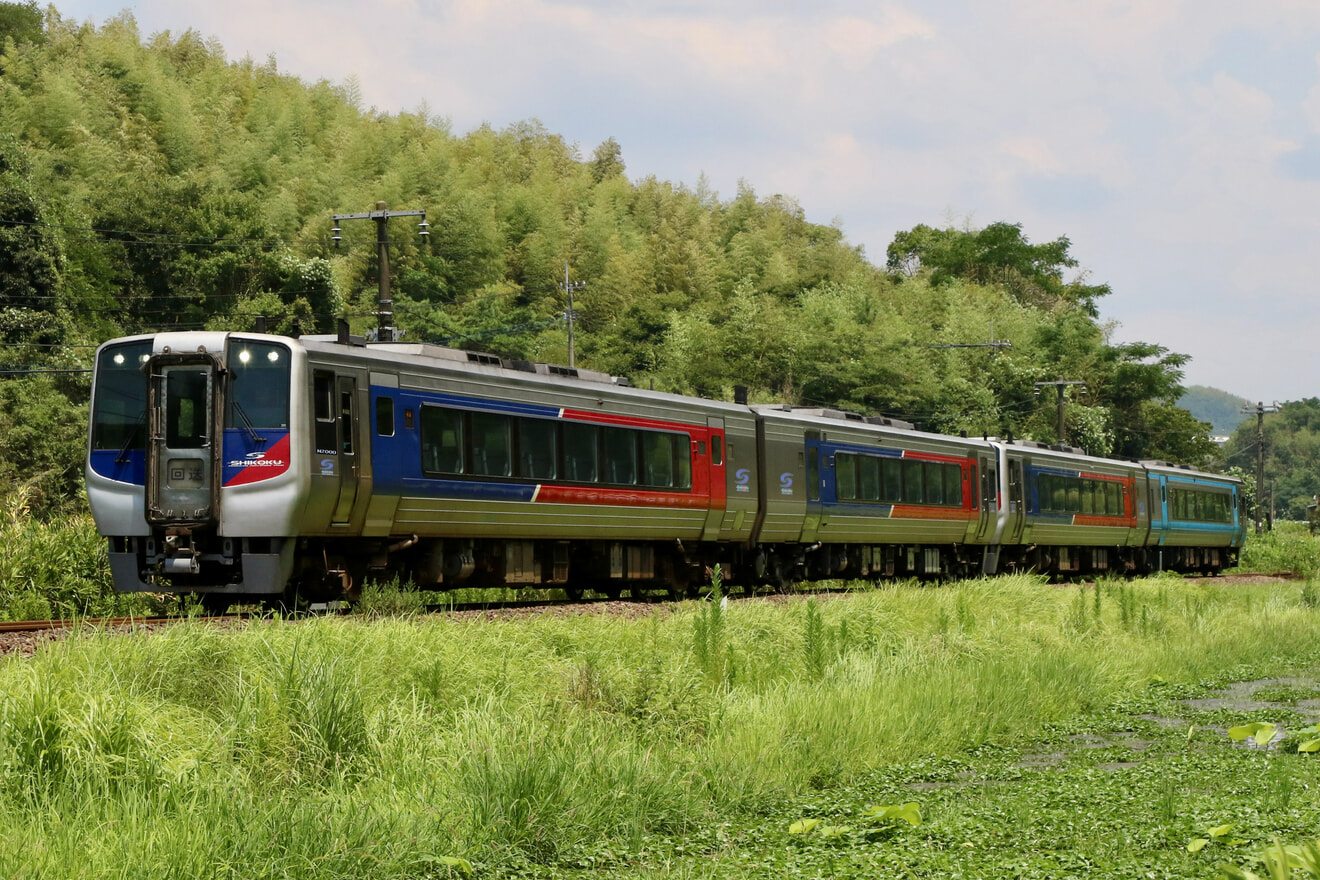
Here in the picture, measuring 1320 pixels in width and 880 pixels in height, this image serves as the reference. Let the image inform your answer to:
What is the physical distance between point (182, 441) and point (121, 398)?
39.9 inches

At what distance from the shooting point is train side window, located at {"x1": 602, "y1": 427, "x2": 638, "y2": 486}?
18.8 meters

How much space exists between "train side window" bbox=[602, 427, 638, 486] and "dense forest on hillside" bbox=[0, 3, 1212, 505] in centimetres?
2284

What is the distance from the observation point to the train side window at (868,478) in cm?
2495

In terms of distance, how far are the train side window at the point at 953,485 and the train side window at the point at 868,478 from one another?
9.04 feet

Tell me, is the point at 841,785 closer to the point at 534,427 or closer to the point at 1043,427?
the point at 534,427

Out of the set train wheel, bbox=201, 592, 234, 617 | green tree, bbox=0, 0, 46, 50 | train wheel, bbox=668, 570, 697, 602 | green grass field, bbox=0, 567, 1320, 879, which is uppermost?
green tree, bbox=0, 0, 46, 50

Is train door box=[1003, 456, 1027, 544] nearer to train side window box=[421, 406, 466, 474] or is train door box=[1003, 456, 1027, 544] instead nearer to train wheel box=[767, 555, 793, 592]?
train wheel box=[767, 555, 793, 592]

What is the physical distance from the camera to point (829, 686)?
1161 cm

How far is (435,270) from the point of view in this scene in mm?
79000

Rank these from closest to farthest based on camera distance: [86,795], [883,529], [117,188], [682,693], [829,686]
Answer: [86,795] < [682,693] < [829,686] < [883,529] < [117,188]

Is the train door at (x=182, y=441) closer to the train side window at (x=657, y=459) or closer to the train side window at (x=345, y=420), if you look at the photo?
the train side window at (x=345, y=420)

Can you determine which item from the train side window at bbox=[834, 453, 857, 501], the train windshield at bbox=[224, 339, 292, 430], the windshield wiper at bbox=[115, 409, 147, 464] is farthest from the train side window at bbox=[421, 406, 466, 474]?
the train side window at bbox=[834, 453, 857, 501]

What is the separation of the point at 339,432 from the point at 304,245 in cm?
5505

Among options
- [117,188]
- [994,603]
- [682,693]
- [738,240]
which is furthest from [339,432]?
[738,240]
